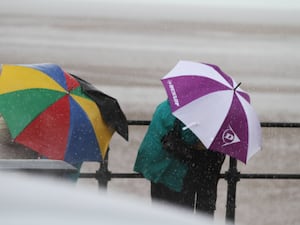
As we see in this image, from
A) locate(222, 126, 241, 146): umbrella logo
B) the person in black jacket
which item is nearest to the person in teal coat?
the person in black jacket

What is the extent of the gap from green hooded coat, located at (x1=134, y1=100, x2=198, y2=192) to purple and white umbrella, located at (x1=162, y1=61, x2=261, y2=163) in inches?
3.5

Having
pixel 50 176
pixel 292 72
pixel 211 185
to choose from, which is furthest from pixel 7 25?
pixel 50 176

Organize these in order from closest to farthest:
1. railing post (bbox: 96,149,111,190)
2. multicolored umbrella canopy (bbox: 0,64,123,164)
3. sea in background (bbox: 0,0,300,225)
→ multicolored umbrella canopy (bbox: 0,64,123,164) < railing post (bbox: 96,149,111,190) < sea in background (bbox: 0,0,300,225)

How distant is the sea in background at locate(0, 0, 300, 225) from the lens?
7.62 metres

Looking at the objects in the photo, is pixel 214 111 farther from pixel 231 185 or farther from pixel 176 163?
pixel 231 185

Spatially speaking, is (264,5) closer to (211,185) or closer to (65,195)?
(211,185)

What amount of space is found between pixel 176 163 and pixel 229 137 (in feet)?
0.95

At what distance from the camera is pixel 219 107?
3984 millimetres

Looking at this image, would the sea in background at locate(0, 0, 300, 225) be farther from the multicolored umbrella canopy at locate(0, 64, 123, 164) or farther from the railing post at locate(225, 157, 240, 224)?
the multicolored umbrella canopy at locate(0, 64, 123, 164)

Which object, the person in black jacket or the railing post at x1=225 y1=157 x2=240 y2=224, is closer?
the person in black jacket

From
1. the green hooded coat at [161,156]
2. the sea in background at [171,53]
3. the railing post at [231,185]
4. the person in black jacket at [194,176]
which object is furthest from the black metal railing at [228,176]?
the sea in background at [171,53]

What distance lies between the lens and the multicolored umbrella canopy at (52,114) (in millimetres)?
3662

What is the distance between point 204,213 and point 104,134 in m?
0.69

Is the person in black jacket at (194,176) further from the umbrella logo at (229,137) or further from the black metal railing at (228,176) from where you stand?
the black metal railing at (228,176)
